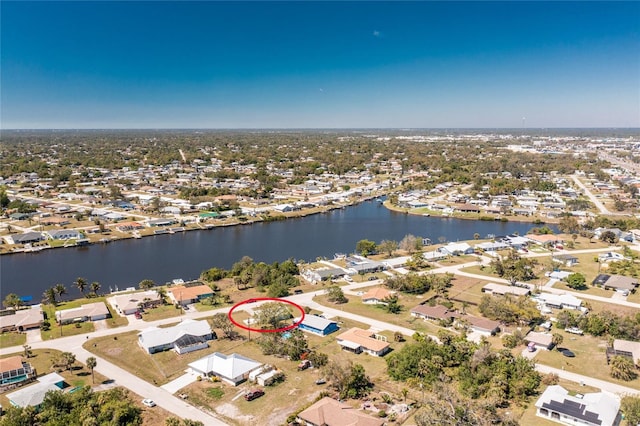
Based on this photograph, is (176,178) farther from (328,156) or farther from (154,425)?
(154,425)

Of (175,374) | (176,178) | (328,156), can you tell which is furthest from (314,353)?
(328,156)

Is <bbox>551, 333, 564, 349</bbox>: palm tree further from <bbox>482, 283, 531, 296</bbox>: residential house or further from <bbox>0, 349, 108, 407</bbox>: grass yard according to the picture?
<bbox>0, 349, 108, 407</bbox>: grass yard

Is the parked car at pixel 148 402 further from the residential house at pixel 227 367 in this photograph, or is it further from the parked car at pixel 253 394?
the parked car at pixel 253 394

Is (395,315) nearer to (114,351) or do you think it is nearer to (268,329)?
(268,329)

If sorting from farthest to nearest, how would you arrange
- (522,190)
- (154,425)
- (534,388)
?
1. (522,190)
2. (534,388)
3. (154,425)

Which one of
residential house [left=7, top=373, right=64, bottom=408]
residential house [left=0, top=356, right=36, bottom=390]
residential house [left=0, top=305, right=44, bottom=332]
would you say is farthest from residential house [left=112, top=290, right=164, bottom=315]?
residential house [left=7, top=373, right=64, bottom=408]
